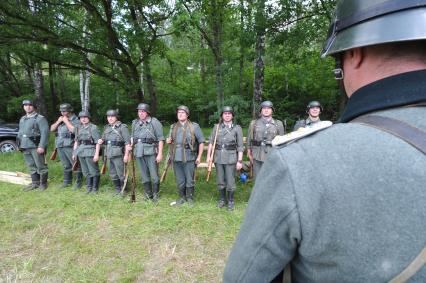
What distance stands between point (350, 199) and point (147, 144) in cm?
639

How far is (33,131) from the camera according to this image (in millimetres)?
7879

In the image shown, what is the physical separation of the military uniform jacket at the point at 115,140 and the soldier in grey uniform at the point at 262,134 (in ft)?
8.89

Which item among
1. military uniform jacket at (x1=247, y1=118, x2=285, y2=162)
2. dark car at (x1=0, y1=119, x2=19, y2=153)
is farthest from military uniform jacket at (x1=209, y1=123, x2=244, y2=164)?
dark car at (x1=0, y1=119, x2=19, y2=153)

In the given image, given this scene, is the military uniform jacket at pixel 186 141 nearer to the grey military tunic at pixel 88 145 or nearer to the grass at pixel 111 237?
the grass at pixel 111 237

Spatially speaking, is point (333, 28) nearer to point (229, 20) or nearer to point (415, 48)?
point (415, 48)

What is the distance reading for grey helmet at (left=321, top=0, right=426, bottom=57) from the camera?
88cm

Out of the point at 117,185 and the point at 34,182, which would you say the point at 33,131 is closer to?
the point at 34,182

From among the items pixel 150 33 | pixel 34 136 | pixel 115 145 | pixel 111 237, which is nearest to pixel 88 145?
pixel 115 145

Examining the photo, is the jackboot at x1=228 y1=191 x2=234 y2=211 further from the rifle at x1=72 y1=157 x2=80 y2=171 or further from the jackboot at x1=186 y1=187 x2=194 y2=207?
the rifle at x1=72 y1=157 x2=80 y2=171

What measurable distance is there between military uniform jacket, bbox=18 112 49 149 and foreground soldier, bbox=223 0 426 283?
7.95 m

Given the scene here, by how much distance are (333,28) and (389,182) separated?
1.92 ft

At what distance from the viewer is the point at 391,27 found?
897mm

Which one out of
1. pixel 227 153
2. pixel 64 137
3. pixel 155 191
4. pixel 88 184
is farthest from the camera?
pixel 64 137

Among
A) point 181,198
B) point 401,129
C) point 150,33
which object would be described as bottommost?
point 181,198
